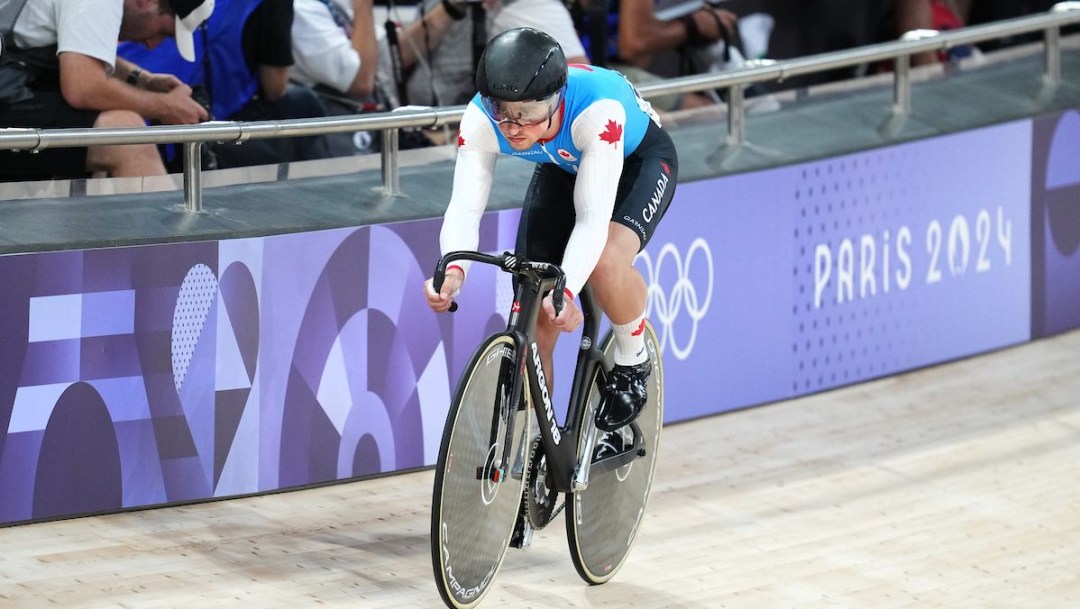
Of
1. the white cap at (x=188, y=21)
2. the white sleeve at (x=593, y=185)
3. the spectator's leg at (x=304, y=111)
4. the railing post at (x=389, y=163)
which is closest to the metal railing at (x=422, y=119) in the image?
the railing post at (x=389, y=163)

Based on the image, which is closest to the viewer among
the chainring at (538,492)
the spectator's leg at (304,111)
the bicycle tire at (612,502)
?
the chainring at (538,492)

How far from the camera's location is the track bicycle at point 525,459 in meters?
4.08

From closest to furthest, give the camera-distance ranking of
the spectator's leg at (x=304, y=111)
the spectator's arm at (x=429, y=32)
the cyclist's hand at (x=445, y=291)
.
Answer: the cyclist's hand at (x=445, y=291)
the spectator's leg at (x=304, y=111)
the spectator's arm at (x=429, y=32)

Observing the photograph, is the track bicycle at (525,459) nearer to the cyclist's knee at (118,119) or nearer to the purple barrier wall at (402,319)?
the purple barrier wall at (402,319)

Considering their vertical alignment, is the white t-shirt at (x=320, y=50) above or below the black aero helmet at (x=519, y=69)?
below

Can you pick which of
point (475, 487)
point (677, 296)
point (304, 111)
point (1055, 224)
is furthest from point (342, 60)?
point (1055, 224)

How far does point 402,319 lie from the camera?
18.4 feet

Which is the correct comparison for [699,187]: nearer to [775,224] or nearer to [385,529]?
[775,224]

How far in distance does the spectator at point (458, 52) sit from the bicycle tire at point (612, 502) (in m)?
1.99

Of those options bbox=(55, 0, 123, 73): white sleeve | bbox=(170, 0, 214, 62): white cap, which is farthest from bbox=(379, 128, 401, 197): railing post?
bbox=(55, 0, 123, 73): white sleeve

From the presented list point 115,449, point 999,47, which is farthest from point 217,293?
point 999,47

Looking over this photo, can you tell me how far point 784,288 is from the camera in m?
6.67

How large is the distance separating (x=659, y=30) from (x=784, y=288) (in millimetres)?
1258

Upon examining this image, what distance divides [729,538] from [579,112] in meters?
1.66
